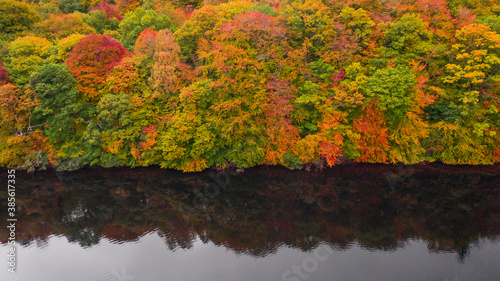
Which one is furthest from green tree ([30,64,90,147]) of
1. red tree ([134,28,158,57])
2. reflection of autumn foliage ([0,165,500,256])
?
red tree ([134,28,158,57])

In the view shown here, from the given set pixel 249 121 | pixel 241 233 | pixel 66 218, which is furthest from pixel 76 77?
pixel 241 233

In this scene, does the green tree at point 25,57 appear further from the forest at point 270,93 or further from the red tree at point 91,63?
the red tree at point 91,63

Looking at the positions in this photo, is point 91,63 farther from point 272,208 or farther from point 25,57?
point 272,208

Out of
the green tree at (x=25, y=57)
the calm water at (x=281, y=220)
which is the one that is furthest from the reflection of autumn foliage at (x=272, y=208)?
the green tree at (x=25, y=57)

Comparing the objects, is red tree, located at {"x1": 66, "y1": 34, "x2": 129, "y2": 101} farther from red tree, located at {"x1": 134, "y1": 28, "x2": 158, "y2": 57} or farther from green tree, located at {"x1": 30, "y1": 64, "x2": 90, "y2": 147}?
red tree, located at {"x1": 134, "y1": 28, "x2": 158, "y2": 57}

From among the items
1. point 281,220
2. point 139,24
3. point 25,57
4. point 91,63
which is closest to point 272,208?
point 281,220

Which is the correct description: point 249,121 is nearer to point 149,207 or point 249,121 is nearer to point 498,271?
point 149,207
